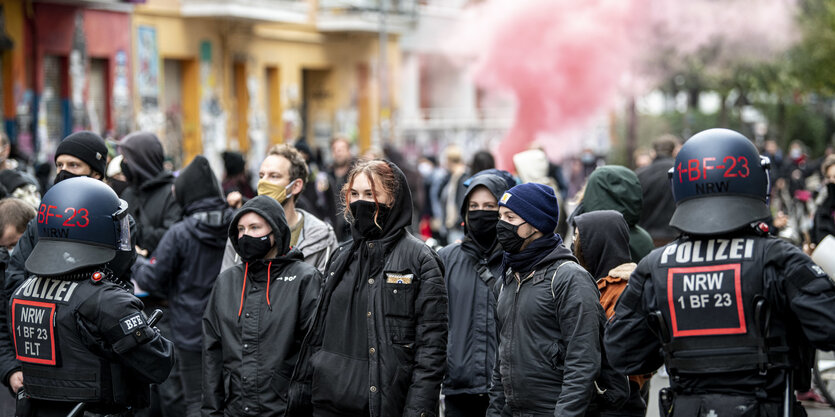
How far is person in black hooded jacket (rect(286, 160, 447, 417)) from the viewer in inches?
205

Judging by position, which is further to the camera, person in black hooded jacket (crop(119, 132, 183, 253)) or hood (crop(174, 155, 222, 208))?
person in black hooded jacket (crop(119, 132, 183, 253))

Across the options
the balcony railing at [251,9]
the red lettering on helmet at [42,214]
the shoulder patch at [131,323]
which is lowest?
the shoulder patch at [131,323]

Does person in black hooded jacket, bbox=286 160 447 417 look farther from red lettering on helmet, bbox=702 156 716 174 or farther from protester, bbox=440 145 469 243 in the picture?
protester, bbox=440 145 469 243

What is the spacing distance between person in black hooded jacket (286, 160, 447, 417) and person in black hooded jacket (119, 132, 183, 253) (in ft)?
9.79

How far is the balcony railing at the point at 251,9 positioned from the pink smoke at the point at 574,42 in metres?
5.61

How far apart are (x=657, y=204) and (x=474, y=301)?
4.76 metres

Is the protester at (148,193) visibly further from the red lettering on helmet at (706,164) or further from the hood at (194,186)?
the red lettering on helmet at (706,164)

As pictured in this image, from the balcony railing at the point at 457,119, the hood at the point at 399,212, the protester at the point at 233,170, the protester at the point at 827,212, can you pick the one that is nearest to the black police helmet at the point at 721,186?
the hood at the point at 399,212

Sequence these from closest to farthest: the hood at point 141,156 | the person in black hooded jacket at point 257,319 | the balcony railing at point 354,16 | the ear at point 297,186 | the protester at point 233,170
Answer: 1. the person in black hooded jacket at point 257,319
2. the ear at point 297,186
3. the hood at point 141,156
4. the protester at point 233,170
5. the balcony railing at point 354,16

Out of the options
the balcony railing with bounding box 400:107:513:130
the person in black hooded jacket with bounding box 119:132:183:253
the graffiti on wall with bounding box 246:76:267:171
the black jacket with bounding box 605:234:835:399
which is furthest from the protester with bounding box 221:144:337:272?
the balcony railing with bounding box 400:107:513:130

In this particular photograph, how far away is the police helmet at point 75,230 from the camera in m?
5.04

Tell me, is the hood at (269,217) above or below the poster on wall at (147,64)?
below

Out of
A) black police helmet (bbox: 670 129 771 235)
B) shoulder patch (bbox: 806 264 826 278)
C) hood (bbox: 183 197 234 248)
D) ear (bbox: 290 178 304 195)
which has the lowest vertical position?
hood (bbox: 183 197 234 248)

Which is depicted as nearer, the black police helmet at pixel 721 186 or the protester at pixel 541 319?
the black police helmet at pixel 721 186
